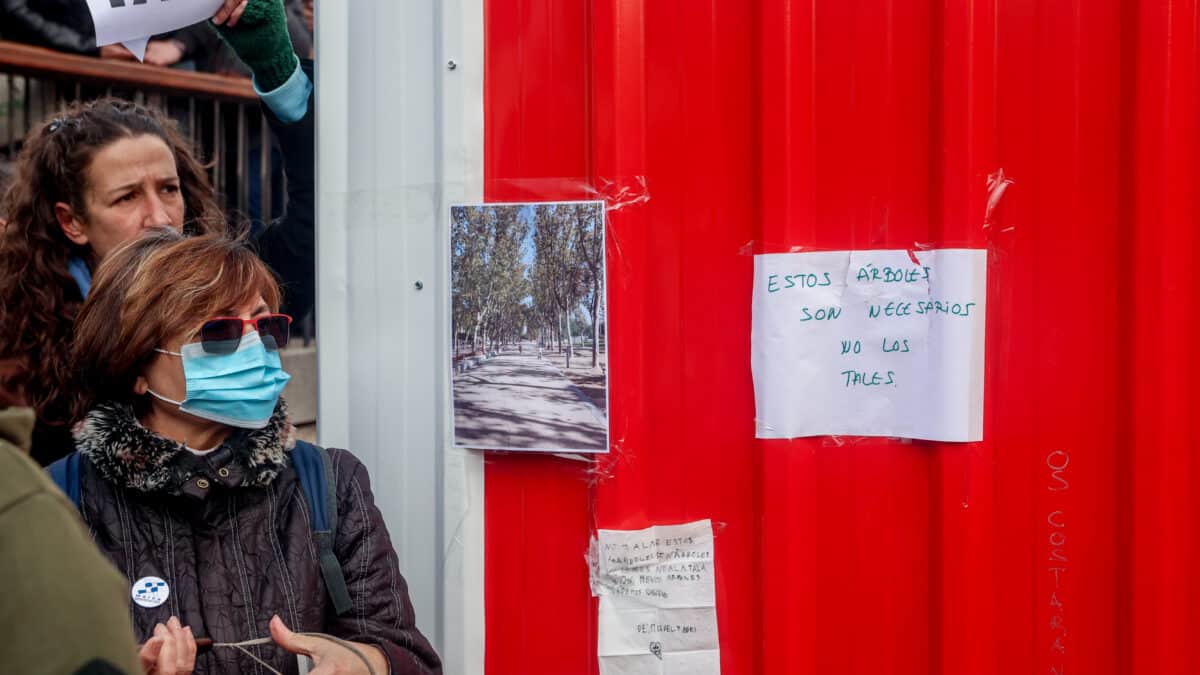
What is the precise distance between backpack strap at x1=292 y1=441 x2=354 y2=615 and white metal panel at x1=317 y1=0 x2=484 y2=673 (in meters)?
0.18

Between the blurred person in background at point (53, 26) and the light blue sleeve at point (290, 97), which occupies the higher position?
the blurred person in background at point (53, 26)

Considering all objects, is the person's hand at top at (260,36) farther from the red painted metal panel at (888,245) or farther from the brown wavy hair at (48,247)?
the brown wavy hair at (48,247)

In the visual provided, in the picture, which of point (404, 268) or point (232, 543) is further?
point (404, 268)

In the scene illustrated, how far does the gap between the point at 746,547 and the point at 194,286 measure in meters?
1.17

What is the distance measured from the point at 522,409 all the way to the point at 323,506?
1.37 ft

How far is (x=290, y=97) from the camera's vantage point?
6.69ft

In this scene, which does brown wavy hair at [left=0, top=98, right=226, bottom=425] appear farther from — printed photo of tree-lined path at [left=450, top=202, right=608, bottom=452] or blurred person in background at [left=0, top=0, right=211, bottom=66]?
blurred person in background at [left=0, top=0, right=211, bottom=66]

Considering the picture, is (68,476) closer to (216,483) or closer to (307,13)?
(216,483)

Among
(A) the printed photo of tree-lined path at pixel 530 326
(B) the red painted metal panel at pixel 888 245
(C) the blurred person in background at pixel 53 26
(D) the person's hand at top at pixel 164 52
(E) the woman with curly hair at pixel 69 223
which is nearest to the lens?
(B) the red painted metal panel at pixel 888 245

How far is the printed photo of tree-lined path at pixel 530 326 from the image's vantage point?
179 centimetres

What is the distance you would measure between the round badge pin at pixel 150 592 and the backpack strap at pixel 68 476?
0.19 m

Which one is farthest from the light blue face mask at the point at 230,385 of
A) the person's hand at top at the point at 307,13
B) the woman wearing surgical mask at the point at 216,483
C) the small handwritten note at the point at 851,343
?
the person's hand at top at the point at 307,13

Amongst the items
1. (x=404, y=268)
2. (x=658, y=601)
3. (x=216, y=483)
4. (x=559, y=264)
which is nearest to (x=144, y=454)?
(x=216, y=483)

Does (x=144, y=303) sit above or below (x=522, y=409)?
above
